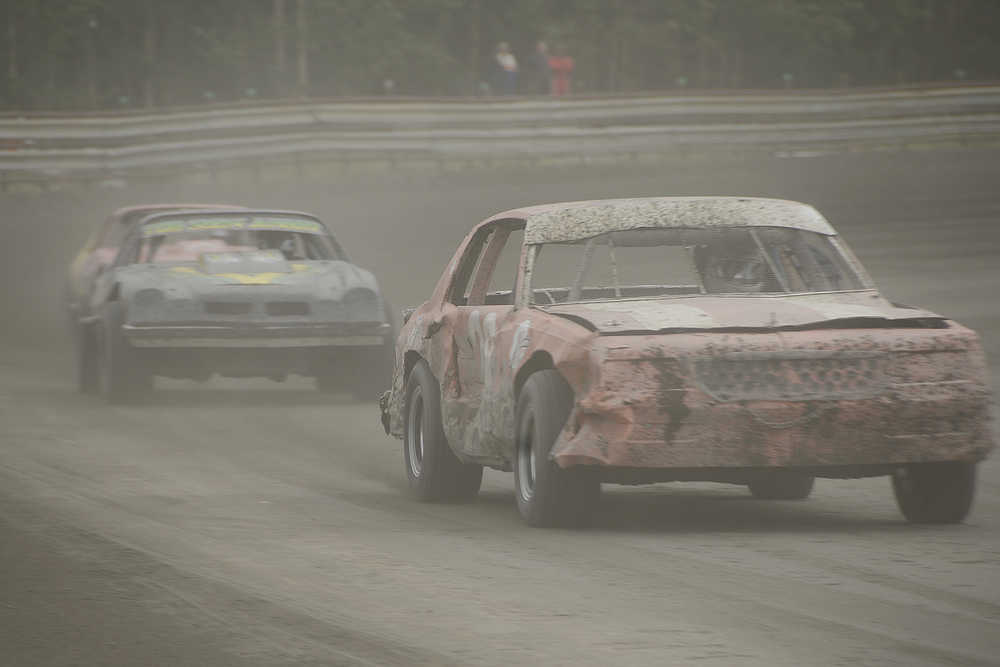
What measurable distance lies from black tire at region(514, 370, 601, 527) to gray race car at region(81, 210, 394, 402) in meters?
6.77

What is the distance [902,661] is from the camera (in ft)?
19.8

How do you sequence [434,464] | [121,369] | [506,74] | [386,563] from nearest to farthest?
[386,563], [434,464], [121,369], [506,74]

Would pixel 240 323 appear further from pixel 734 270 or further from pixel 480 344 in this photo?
pixel 734 270

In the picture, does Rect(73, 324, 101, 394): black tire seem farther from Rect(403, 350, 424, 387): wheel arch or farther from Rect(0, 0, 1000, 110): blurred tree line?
Rect(0, 0, 1000, 110): blurred tree line

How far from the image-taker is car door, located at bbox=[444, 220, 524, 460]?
31.0ft

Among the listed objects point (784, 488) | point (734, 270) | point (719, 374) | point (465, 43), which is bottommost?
point (784, 488)

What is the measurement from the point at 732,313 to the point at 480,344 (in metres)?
1.36

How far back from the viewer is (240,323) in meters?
15.6

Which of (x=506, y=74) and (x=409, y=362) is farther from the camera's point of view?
(x=506, y=74)

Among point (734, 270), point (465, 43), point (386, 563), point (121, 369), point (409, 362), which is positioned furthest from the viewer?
point (465, 43)

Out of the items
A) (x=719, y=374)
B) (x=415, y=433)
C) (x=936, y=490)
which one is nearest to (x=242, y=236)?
(x=415, y=433)

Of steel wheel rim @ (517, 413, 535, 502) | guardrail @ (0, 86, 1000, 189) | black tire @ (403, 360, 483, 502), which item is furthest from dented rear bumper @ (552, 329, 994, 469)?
guardrail @ (0, 86, 1000, 189)

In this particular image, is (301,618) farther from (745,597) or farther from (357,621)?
(745,597)

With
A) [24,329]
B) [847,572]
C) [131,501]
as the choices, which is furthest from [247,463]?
[24,329]
